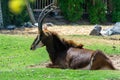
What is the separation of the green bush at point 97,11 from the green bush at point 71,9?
0.70m

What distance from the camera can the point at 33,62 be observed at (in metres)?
13.6

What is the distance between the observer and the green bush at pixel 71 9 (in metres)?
27.2

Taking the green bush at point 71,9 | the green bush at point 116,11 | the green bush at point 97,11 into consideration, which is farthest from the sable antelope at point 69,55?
the green bush at point 116,11

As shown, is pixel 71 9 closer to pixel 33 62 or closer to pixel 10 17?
→ pixel 10 17

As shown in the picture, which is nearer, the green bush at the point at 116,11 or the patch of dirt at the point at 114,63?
the patch of dirt at the point at 114,63

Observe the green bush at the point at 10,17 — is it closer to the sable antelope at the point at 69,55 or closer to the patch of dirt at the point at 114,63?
the patch of dirt at the point at 114,63

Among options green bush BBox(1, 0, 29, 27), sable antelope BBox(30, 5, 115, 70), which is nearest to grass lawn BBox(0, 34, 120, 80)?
sable antelope BBox(30, 5, 115, 70)

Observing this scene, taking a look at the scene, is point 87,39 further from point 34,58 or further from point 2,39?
point 34,58

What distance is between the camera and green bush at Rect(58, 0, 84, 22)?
27234 millimetres

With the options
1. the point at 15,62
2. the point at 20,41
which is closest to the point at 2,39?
the point at 20,41

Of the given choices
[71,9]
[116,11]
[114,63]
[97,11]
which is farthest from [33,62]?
[116,11]

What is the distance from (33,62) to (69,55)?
1.62 m

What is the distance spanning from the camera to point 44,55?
14.8 meters

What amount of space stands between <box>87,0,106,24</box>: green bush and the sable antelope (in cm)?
1412
